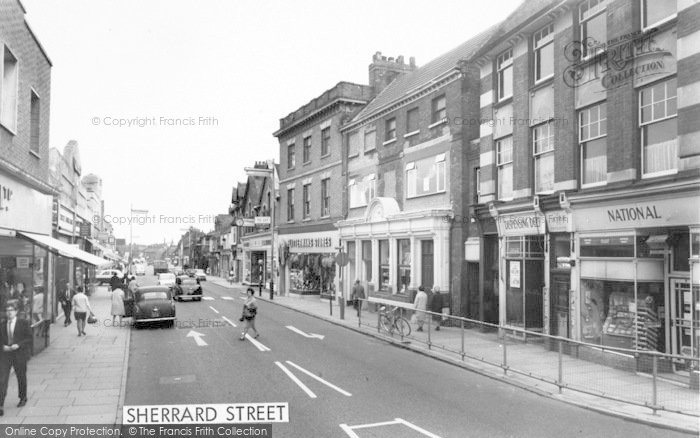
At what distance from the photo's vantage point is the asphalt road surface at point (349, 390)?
852cm

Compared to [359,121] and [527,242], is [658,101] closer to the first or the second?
[527,242]

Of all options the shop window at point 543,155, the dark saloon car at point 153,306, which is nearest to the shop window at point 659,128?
the shop window at point 543,155

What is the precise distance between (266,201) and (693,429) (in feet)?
150

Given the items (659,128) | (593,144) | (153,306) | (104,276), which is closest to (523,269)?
(593,144)

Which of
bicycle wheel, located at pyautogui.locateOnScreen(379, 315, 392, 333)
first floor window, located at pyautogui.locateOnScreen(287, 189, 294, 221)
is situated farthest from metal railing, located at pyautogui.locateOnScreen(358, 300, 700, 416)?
first floor window, located at pyautogui.locateOnScreen(287, 189, 294, 221)

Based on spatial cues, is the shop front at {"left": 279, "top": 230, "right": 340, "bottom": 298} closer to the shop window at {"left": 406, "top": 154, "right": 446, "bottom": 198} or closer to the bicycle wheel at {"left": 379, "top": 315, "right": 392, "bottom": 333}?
the shop window at {"left": 406, "top": 154, "right": 446, "bottom": 198}

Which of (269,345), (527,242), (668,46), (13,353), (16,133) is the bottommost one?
(269,345)

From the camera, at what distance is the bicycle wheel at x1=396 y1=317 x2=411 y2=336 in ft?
55.4

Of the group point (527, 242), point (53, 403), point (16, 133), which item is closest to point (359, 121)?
point (527, 242)

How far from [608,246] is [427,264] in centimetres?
990

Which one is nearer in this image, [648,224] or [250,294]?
[648,224]

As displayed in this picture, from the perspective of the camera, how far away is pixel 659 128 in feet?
41.0

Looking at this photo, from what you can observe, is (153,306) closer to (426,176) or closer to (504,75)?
(426,176)

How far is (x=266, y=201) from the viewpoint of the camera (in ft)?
170
